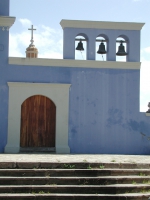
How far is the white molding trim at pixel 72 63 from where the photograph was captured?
1560 cm

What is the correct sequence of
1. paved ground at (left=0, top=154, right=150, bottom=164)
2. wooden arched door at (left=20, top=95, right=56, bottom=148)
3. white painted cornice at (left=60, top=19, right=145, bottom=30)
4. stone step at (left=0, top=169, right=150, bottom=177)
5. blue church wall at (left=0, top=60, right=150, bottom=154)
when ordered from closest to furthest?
stone step at (left=0, top=169, right=150, bottom=177)
paved ground at (left=0, top=154, right=150, bottom=164)
wooden arched door at (left=20, top=95, right=56, bottom=148)
blue church wall at (left=0, top=60, right=150, bottom=154)
white painted cornice at (left=60, top=19, right=145, bottom=30)

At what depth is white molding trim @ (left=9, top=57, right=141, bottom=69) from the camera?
15602 mm

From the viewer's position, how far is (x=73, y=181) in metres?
10.3

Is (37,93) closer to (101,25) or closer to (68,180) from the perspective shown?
(101,25)

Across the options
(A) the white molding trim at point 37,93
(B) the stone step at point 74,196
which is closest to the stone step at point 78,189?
(B) the stone step at point 74,196

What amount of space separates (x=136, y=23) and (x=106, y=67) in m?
1.96

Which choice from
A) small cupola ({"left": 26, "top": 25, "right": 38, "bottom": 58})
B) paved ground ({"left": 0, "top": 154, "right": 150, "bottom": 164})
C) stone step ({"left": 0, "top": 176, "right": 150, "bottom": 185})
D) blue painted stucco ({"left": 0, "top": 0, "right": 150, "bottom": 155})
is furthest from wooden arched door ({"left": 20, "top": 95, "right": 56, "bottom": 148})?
stone step ({"left": 0, "top": 176, "right": 150, "bottom": 185})

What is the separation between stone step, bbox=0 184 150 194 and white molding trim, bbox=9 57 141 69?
6.62 meters

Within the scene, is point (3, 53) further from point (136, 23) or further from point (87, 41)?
point (136, 23)

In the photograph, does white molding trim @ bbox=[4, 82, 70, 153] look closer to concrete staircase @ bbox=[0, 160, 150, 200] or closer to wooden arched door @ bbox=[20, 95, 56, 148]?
wooden arched door @ bbox=[20, 95, 56, 148]

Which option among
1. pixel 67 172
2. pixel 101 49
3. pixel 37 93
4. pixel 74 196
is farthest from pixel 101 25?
pixel 74 196

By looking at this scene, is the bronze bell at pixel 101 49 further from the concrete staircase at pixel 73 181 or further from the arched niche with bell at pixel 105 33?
the concrete staircase at pixel 73 181

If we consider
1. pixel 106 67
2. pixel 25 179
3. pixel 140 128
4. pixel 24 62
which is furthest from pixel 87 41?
pixel 25 179

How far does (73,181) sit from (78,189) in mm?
354
